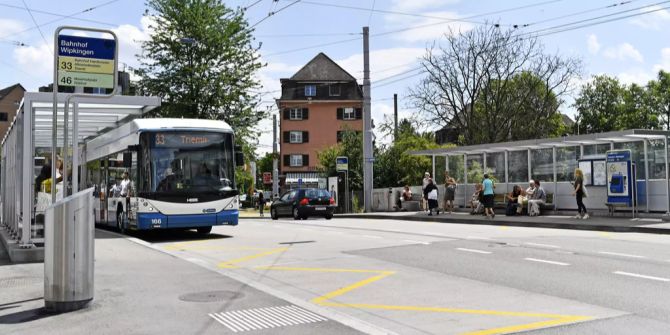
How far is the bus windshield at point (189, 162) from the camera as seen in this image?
1625 cm

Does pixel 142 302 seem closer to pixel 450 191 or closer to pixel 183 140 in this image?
pixel 183 140

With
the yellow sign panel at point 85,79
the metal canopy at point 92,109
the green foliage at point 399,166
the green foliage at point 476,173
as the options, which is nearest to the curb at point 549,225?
the green foliage at point 476,173

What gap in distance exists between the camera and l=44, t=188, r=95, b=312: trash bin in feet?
22.6

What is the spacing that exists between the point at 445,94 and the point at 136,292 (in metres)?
42.8

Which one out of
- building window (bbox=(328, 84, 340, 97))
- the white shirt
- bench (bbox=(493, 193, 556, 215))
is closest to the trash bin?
the white shirt

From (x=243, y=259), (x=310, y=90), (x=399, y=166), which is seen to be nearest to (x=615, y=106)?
(x=310, y=90)

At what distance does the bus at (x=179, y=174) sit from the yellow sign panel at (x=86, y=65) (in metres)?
7.19

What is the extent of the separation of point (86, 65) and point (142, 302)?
3.64 m

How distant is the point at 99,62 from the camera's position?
363 inches

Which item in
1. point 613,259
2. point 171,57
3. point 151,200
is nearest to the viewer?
point 613,259

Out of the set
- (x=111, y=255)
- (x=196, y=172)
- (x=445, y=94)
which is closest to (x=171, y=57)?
(x=445, y=94)

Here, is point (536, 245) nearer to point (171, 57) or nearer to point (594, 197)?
point (594, 197)

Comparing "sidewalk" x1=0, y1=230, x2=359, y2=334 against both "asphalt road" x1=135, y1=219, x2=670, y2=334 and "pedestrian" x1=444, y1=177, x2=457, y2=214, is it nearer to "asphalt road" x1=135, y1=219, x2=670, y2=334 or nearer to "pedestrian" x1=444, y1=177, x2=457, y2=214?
"asphalt road" x1=135, y1=219, x2=670, y2=334

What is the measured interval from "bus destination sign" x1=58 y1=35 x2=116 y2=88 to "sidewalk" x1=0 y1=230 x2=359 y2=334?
2817 mm
